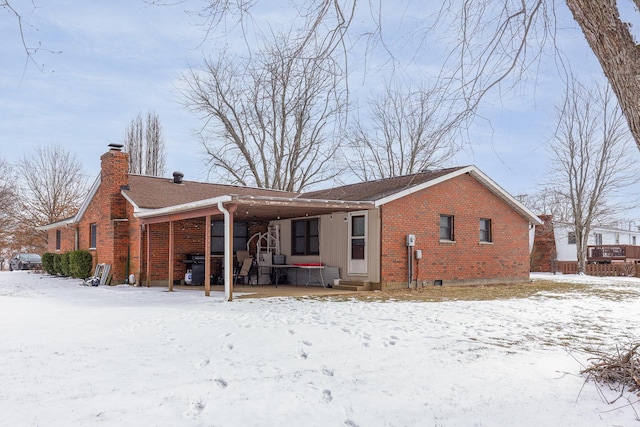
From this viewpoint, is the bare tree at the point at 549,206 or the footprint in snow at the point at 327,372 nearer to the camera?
the footprint in snow at the point at 327,372

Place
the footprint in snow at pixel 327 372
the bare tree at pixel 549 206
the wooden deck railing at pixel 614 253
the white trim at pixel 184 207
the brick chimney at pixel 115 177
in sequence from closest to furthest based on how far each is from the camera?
the footprint in snow at pixel 327 372 < the white trim at pixel 184 207 < the brick chimney at pixel 115 177 < the wooden deck railing at pixel 614 253 < the bare tree at pixel 549 206

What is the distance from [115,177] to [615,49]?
1638cm

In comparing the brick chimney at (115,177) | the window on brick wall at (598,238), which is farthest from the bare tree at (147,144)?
the window on brick wall at (598,238)

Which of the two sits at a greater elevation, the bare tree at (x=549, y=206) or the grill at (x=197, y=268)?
the bare tree at (x=549, y=206)

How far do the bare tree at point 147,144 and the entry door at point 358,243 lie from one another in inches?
970

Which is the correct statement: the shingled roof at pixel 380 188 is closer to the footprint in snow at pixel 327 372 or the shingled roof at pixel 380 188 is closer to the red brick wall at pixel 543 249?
the footprint in snow at pixel 327 372

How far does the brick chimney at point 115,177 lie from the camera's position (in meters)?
17.4

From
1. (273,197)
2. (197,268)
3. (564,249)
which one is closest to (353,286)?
(273,197)

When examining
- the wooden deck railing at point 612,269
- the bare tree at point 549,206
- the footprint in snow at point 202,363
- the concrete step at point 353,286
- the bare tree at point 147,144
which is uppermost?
the bare tree at point 147,144

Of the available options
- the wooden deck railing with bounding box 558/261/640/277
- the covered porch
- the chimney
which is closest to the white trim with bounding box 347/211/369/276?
the covered porch

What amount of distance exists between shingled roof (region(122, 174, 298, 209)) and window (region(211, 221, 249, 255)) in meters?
1.13

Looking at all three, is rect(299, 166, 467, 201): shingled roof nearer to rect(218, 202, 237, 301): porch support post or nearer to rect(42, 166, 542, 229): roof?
rect(42, 166, 542, 229): roof

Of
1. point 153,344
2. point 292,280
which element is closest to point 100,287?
point 292,280

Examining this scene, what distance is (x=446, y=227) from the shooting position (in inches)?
658
